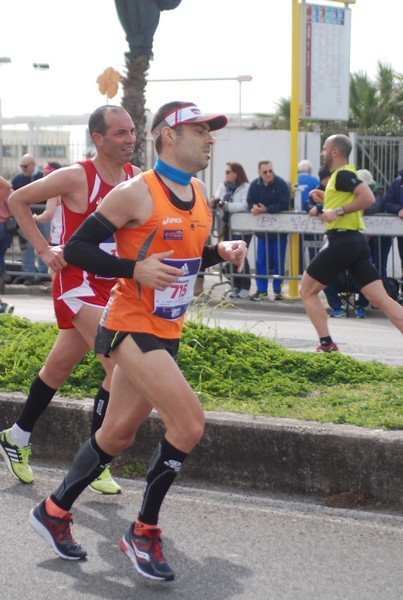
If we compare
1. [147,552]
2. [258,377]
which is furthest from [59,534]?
[258,377]

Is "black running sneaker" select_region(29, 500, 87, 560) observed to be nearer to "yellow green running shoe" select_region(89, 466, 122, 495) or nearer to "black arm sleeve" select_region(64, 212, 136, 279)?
"yellow green running shoe" select_region(89, 466, 122, 495)

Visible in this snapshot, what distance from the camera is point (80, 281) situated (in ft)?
18.9

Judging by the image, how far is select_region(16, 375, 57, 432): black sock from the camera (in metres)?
6.06

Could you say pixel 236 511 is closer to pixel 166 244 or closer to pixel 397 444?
pixel 397 444

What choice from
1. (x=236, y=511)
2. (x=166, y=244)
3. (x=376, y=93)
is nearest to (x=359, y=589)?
(x=236, y=511)

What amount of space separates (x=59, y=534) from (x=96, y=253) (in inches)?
48.6

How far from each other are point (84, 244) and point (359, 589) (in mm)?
1776

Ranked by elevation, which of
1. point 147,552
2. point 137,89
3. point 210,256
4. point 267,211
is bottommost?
point 147,552

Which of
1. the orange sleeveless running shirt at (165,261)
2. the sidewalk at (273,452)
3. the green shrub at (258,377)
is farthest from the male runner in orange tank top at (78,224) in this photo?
the orange sleeveless running shirt at (165,261)

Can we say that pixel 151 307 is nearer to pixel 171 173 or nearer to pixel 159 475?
pixel 171 173

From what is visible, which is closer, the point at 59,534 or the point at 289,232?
the point at 59,534

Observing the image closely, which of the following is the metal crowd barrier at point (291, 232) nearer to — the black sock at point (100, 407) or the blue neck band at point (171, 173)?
the black sock at point (100, 407)

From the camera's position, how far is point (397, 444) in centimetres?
552

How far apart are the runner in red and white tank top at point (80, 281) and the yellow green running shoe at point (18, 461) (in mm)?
773
